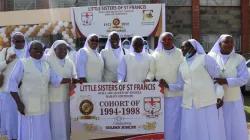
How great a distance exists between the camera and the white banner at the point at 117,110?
5008mm

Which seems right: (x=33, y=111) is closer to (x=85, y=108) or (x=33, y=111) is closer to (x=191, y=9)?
(x=85, y=108)

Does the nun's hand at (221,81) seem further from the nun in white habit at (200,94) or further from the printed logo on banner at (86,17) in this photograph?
the printed logo on banner at (86,17)

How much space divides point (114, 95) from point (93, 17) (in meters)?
9.45

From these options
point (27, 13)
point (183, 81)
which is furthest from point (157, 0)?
point (183, 81)

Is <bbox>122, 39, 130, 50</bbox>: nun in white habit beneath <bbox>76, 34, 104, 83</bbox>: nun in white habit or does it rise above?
above

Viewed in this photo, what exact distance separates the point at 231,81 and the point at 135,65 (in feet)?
5.04

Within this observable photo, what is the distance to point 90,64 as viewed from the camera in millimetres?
5461

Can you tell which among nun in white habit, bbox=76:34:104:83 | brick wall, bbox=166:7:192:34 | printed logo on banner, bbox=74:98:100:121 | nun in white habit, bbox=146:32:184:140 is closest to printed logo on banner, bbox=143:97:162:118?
nun in white habit, bbox=146:32:184:140

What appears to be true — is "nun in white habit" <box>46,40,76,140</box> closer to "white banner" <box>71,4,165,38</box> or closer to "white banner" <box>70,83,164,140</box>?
"white banner" <box>70,83,164,140</box>

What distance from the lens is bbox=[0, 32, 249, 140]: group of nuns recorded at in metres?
4.57

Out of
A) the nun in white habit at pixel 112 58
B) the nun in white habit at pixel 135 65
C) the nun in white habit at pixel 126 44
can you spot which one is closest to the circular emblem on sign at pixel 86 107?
the nun in white habit at pixel 135 65

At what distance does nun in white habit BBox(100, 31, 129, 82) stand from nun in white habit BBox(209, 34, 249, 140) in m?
1.70

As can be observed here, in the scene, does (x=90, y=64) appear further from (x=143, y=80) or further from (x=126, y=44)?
(x=126, y=44)

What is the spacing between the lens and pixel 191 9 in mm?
17578
